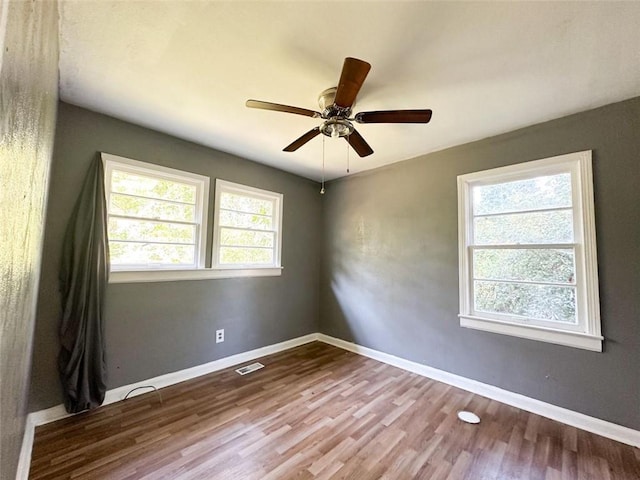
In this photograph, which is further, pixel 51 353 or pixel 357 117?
pixel 51 353

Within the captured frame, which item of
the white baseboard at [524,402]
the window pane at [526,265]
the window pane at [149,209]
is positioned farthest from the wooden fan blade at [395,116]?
the white baseboard at [524,402]

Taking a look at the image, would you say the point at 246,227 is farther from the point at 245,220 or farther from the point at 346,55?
the point at 346,55

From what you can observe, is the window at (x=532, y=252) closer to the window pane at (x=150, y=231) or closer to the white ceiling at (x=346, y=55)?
the white ceiling at (x=346, y=55)

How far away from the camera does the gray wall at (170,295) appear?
211 cm

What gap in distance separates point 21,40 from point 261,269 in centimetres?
303

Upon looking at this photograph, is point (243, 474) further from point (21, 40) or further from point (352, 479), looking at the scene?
point (21, 40)

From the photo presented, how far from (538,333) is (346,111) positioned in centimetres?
250

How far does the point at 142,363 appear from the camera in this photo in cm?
254

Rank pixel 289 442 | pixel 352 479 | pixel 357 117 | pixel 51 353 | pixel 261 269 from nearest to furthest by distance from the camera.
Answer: pixel 352 479 < pixel 357 117 < pixel 289 442 < pixel 51 353 < pixel 261 269

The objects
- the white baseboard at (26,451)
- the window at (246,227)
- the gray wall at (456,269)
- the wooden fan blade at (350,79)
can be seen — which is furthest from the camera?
the window at (246,227)

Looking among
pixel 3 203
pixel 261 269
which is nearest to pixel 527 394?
pixel 261 269

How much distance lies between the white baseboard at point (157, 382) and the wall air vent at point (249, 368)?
0.15 meters

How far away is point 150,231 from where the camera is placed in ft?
8.72

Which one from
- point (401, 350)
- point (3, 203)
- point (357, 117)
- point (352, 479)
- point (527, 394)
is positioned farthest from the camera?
point (401, 350)
